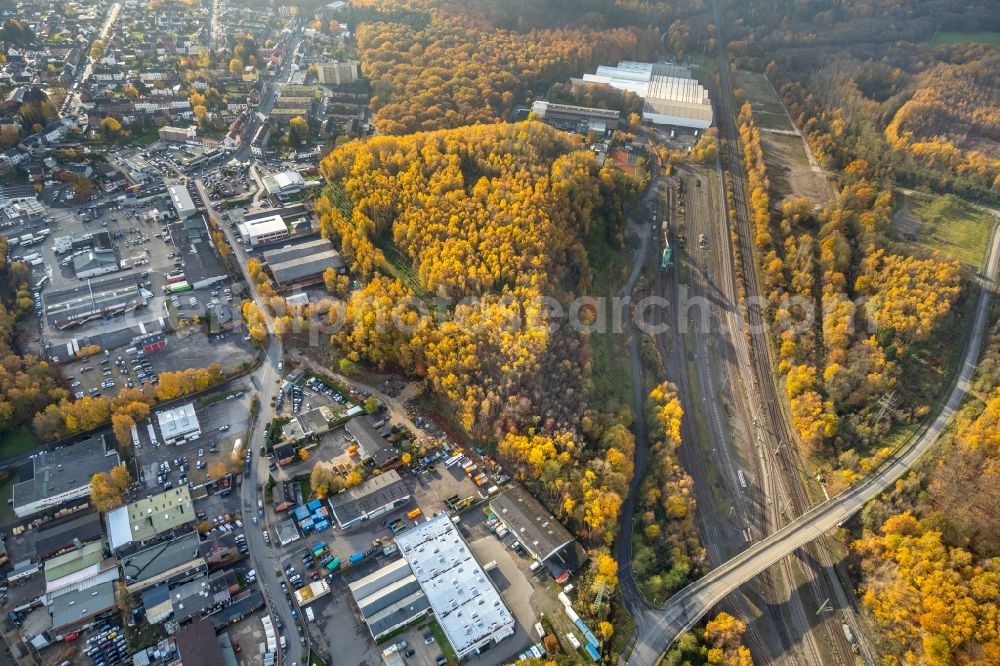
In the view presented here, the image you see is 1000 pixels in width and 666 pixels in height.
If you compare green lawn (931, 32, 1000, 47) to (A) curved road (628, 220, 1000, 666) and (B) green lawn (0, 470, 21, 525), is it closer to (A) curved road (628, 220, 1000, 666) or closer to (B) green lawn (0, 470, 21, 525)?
(A) curved road (628, 220, 1000, 666)

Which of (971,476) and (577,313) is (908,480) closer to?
(971,476)

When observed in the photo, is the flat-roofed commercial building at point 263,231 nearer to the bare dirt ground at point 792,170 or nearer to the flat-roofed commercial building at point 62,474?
the flat-roofed commercial building at point 62,474

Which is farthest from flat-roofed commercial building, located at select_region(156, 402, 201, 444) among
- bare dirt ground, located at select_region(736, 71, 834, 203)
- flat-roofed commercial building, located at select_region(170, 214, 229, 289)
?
bare dirt ground, located at select_region(736, 71, 834, 203)

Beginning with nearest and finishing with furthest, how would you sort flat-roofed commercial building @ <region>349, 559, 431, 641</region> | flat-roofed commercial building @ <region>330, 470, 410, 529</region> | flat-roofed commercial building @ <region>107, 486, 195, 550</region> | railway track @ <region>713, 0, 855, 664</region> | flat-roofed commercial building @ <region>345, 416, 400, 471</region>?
flat-roofed commercial building @ <region>349, 559, 431, 641</region> < railway track @ <region>713, 0, 855, 664</region> < flat-roofed commercial building @ <region>107, 486, 195, 550</region> < flat-roofed commercial building @ <region>330, 470, 410, 529</region> < flat-roofed commercial building @ <region>345, 416, 400, 471</region>

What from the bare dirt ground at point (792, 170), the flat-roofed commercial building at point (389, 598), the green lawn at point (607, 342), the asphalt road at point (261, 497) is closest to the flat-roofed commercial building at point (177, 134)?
the asphalt road at point (261, 497)

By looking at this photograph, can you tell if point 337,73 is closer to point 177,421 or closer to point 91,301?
point 91,301

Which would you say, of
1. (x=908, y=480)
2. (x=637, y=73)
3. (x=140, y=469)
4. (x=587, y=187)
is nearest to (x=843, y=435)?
(x=908, y=480)
